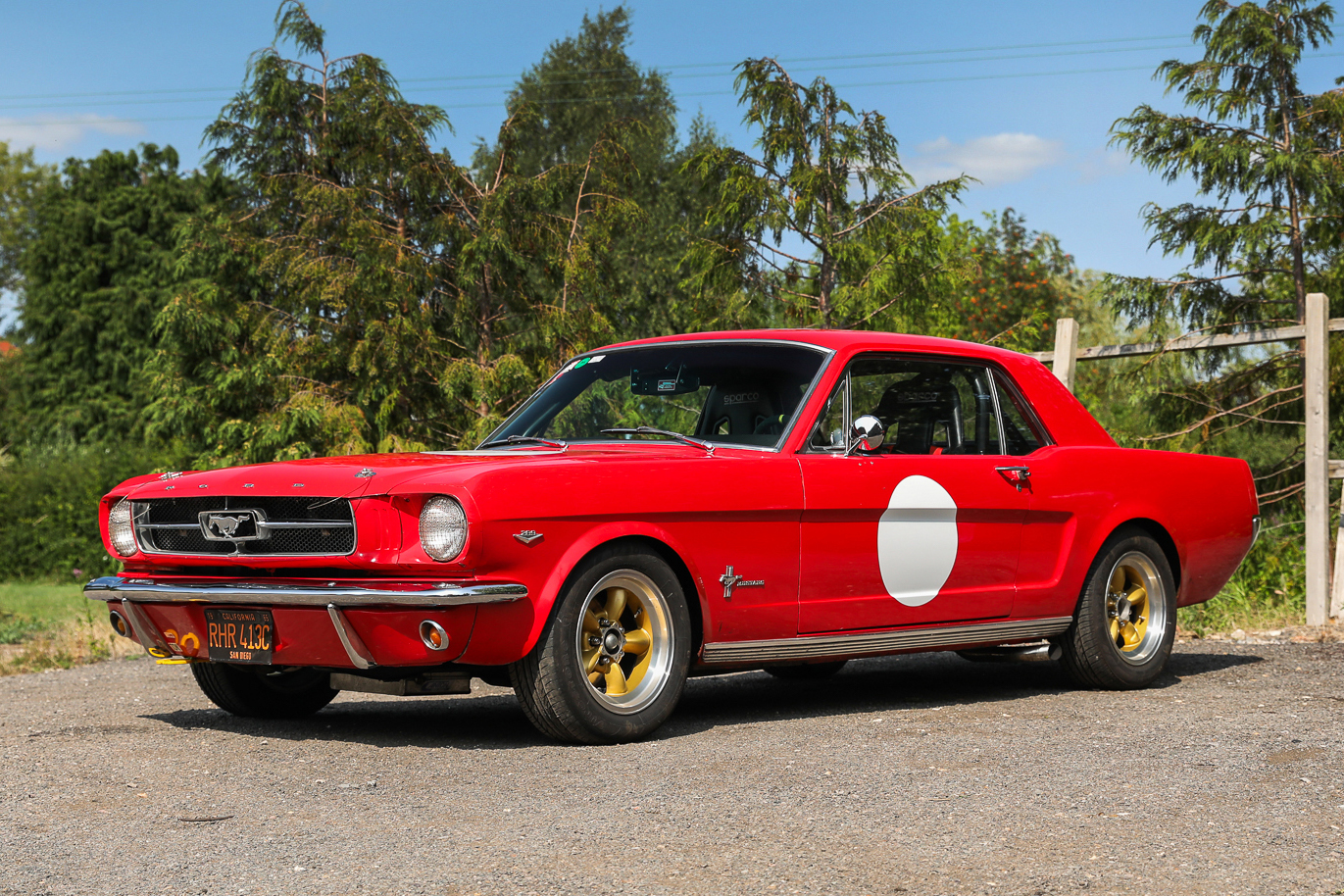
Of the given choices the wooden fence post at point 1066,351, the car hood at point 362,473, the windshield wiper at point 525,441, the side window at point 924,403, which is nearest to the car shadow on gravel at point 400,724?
the car hood at point 362,473

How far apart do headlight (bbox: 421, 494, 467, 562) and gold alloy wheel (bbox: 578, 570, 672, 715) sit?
0.57 meters

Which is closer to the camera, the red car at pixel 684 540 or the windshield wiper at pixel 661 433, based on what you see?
the red car at pixel 684 540

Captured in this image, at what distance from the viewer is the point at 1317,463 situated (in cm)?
1012

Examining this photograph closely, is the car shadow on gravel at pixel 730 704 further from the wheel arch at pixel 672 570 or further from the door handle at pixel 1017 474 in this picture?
the door handle at pixel 1017 474

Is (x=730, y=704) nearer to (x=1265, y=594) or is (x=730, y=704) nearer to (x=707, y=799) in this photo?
(x=707, y=799)

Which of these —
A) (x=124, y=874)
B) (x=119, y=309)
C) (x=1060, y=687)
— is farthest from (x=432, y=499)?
(x=119, y=309)

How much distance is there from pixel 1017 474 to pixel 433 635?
311 cm

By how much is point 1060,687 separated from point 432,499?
153 inches

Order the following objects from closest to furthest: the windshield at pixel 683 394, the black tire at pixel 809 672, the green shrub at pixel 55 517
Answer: the windshield at pixel 683 394 → the black tire at pixel 809 672 → the green shrub at pixel 55 517

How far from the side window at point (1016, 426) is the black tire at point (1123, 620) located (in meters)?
0.67

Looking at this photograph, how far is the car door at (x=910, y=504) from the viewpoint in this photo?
624cm

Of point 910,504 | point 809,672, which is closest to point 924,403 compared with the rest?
point 910,504

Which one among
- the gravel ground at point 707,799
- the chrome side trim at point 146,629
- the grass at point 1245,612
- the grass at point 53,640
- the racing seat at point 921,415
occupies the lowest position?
the grass at point 53,640

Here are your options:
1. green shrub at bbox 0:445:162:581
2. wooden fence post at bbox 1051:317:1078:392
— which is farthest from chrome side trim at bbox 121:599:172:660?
green shrub at bbox 0:445:162:581
